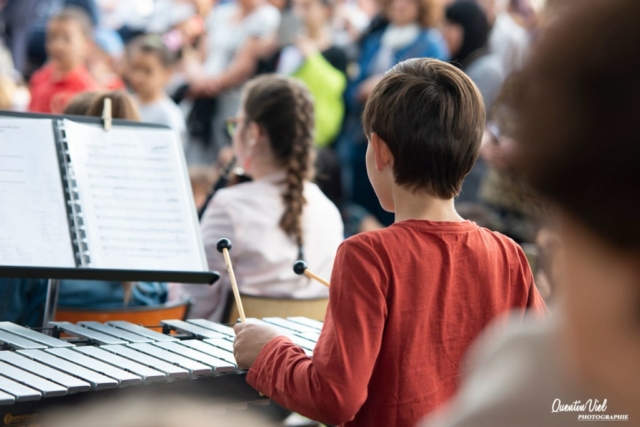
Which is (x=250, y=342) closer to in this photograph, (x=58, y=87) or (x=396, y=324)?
(x=396, y=324)

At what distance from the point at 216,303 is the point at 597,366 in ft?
9.93

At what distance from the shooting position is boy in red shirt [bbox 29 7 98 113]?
20.7ft

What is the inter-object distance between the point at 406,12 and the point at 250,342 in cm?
430

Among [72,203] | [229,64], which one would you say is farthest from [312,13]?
[72,203]

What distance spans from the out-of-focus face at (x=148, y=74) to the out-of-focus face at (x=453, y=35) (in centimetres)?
194

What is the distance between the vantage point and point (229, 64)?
693 cm

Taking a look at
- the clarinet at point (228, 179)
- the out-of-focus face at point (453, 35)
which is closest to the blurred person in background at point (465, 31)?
the out-of-focus face at point (453, 35)

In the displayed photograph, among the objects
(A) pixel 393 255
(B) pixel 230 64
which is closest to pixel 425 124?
(A) pixel 393 255

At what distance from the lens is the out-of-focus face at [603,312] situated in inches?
24.0

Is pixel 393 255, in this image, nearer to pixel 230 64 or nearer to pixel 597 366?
pixel 597 366

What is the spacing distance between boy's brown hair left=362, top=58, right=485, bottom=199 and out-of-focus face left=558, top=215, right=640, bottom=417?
1.37 meters

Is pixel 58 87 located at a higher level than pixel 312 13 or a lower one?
lower

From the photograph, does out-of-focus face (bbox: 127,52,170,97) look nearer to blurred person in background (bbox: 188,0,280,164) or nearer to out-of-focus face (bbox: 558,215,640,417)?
blurred person in background (bbox: 188,0,280,164)

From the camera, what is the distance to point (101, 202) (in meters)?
2.85
